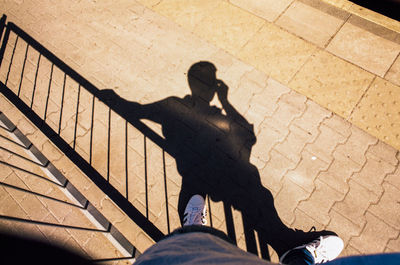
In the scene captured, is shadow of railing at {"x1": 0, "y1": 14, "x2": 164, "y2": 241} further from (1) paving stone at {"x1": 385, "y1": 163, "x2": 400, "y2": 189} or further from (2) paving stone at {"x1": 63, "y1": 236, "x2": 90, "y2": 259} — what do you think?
(1) paving stone at {"x1": 385, "y1": 163, "x2": 400, "y2": 189}

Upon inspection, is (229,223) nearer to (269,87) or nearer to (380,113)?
(269,87)

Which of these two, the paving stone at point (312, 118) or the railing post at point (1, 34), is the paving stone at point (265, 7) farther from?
the railing post at point (1, 34)

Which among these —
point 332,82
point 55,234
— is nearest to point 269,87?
point 332,82

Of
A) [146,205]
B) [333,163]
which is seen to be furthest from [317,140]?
[146,205]

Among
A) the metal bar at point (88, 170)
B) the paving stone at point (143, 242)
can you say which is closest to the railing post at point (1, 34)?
the metal bar at point (88, 170)

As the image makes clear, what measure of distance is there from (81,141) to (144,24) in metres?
2.58

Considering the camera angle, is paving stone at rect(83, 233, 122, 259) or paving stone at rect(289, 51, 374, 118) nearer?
paving stone at rect(83, 233, 122, 259)

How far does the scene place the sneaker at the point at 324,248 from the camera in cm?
278

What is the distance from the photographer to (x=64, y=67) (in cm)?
423

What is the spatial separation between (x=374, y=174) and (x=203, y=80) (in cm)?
287

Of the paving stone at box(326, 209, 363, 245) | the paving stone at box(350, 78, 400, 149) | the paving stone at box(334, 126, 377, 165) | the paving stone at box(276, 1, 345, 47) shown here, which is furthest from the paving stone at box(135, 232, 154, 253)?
the paving stone at box(276, 1, 345, 47)

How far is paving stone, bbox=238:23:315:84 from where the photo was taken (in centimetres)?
398

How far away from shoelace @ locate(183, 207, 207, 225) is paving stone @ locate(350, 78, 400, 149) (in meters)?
2.66

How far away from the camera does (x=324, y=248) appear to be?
2.79 m
